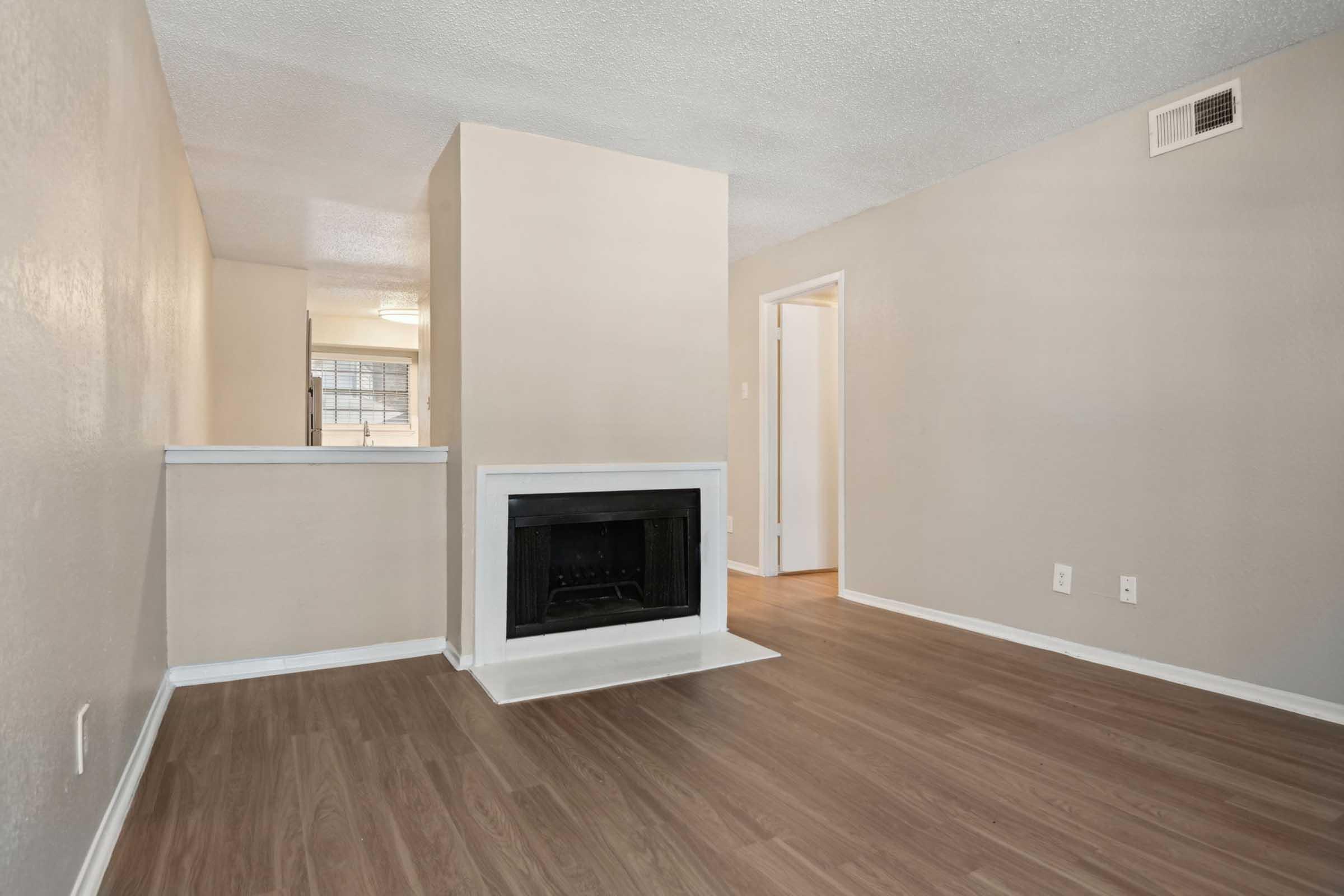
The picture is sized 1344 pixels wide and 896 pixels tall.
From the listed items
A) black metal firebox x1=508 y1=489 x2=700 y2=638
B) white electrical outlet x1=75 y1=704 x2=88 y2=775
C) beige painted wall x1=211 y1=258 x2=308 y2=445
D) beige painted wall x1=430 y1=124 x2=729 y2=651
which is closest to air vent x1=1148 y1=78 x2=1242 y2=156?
beige painted wall x1=430 y1=124 x2=729 y2=651

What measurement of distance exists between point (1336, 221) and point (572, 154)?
2954mm

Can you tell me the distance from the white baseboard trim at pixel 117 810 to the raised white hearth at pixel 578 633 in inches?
42.9

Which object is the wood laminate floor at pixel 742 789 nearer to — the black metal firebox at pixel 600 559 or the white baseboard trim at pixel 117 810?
the white baseboard trim at pixel 117 810

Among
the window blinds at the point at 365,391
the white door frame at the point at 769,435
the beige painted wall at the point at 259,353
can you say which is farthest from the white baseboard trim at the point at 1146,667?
the window blinds at the point at 365,391

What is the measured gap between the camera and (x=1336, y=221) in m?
2.50

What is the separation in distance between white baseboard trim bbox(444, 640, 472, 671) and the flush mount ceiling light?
4652 mm

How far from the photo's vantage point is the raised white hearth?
117 inches

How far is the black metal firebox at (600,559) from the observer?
10.6 feet

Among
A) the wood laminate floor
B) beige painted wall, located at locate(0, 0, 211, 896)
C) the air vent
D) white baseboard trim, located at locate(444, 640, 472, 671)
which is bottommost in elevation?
the wood laminate floor

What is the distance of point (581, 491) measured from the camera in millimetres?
3373

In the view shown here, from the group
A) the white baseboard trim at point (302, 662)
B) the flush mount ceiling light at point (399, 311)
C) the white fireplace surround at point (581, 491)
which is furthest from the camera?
the flush mount ceiling light at point (399, 311)

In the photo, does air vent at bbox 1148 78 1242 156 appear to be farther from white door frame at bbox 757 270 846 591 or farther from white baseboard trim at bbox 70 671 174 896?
white baseboard trim at bbox 70 671 174 896

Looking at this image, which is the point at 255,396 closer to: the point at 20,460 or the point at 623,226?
the point at 623,226

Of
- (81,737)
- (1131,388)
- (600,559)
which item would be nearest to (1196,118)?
(1131,388)
